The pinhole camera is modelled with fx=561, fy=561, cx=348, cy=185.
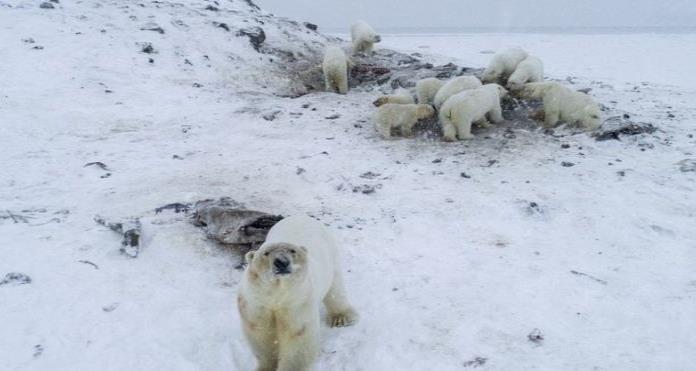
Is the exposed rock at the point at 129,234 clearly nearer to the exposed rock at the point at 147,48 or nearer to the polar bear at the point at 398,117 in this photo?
the polar bear at the point at 398,117

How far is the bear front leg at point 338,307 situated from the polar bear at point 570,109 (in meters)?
5.38

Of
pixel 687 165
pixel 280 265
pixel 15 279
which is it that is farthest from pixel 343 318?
pixel 687 165

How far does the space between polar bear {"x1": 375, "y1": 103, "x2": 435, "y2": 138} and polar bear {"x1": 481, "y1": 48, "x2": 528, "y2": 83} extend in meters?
2.44

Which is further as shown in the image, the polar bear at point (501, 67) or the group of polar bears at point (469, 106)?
the polar bear at point (501, 67)

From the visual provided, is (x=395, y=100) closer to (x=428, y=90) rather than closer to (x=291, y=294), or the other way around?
(x=428, y=90)

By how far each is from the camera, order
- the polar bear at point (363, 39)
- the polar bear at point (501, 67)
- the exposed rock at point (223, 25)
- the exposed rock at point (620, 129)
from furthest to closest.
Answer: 1. the polar bear at point (363, 39)
2. the exposed rock at point (223, 25)
3. the polar bear at point (501, 67)
4. the exposed rock at point (620, 129)

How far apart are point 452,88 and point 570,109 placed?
5.82 ft

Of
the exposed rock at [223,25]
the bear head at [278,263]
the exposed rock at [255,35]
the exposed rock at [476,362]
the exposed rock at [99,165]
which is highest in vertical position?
the exposed rock at [223,25]

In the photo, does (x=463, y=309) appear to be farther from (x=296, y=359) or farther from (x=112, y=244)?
(x=112, y=244)

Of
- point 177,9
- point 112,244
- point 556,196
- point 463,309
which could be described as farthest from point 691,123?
point 177,9

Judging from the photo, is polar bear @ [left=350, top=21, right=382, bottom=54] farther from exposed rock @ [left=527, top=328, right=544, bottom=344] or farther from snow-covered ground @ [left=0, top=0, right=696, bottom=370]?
exposed rock @ [left=527, top=328, right=544, bottom=344]

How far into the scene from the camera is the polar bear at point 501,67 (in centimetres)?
1027

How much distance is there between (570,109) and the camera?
27.1 ft

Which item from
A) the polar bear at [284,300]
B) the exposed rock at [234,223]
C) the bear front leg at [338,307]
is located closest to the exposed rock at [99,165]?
the exposed rock at [234,223]
